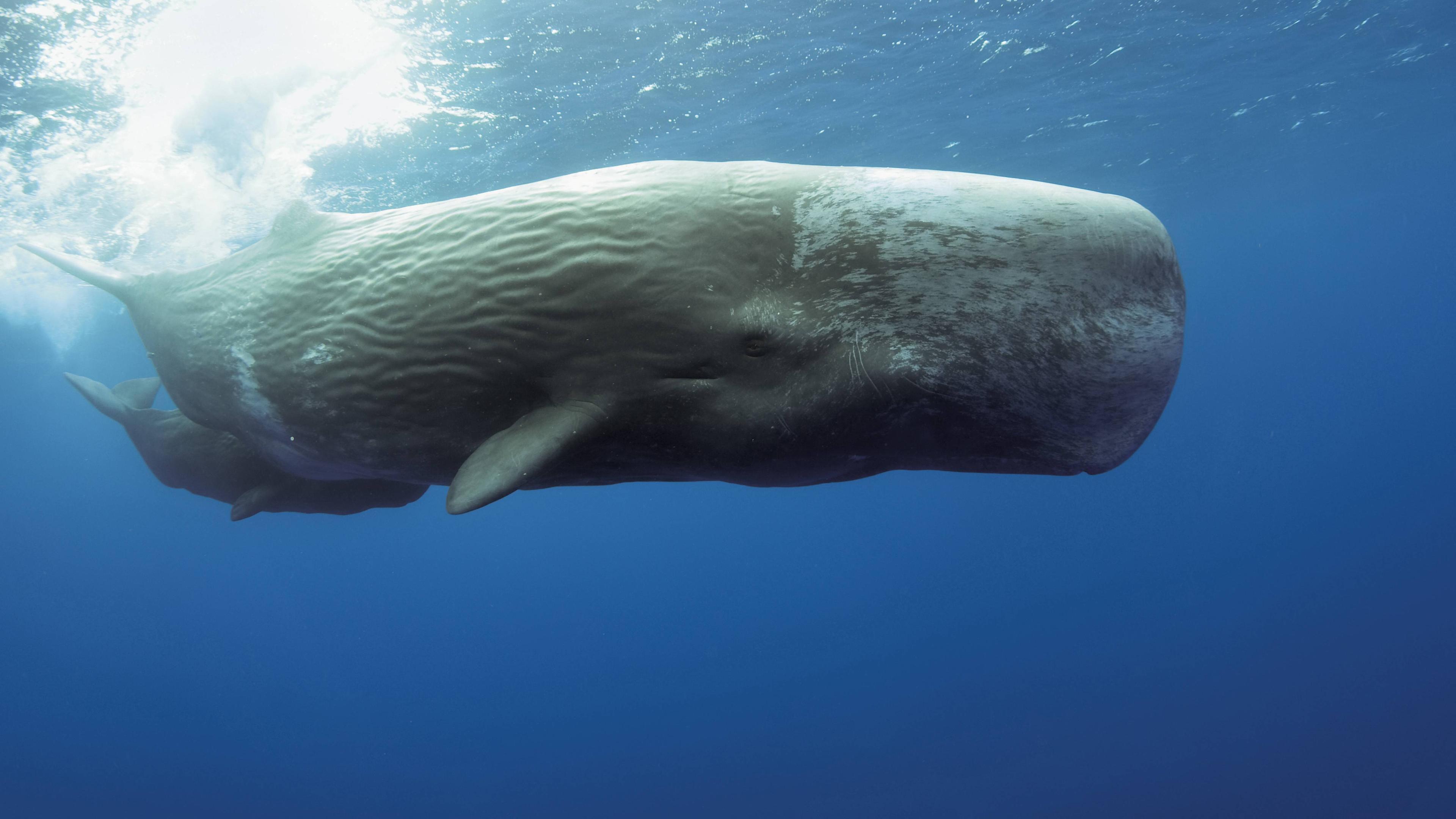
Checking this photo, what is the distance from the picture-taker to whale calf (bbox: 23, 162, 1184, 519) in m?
2.52

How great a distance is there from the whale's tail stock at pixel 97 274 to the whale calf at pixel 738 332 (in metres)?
2.52

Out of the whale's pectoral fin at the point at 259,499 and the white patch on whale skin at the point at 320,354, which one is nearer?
the white patch on whale skin at the point at 320,354

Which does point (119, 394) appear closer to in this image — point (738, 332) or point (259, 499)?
point (259, 499)

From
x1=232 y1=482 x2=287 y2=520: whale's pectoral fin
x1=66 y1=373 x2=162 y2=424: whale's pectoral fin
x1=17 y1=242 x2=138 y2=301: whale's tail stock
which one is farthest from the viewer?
x1=66 y1=373 x2=162 y2=424: whale's pectoral fin

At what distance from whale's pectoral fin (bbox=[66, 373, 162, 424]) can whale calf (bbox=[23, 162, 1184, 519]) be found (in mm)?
3899

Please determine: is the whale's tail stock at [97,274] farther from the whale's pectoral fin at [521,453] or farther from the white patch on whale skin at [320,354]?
the whale's pectoral fin at [521,453]

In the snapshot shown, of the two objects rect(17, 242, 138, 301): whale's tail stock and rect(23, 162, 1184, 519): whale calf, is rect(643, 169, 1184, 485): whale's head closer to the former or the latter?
rect(23, 162, 1184, 519): whale calf

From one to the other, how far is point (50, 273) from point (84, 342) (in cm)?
1301

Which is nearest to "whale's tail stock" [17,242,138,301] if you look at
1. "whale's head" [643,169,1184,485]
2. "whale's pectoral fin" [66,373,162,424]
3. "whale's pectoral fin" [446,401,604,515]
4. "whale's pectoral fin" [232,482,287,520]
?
"whale's pectoral fin" [66,373,162,424]

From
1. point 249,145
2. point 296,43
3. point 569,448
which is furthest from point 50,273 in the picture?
point 569,448

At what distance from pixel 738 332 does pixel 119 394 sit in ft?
22.3

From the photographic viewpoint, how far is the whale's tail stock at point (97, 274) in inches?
197

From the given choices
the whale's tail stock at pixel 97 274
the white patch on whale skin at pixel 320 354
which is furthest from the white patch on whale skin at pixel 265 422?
the whale's tail stock at pixel 97 274

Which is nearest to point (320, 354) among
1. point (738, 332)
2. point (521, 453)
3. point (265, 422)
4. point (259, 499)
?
point (265, 422)
